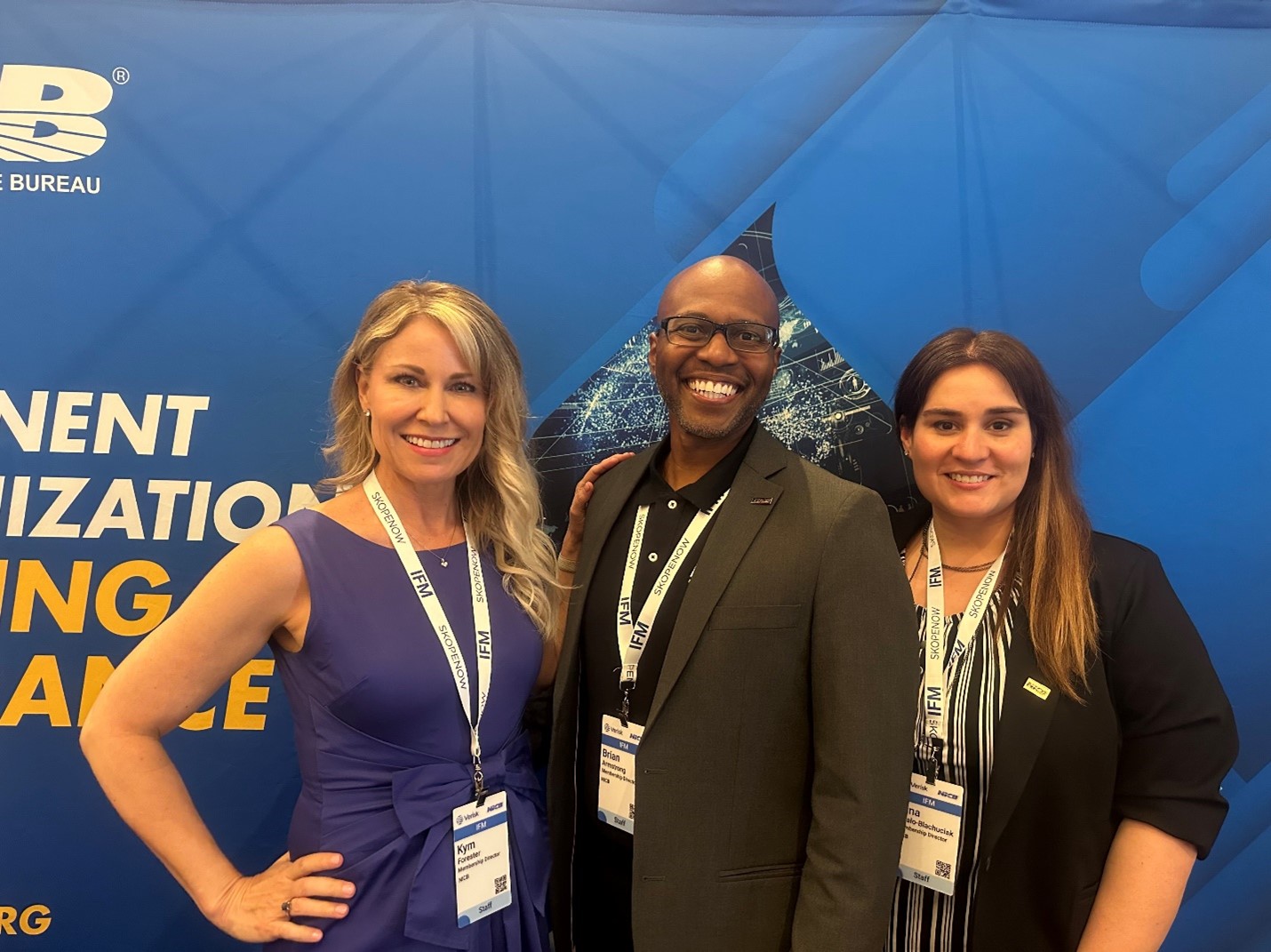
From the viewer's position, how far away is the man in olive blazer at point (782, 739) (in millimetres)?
1500

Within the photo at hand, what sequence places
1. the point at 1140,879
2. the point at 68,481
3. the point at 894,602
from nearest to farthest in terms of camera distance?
1. the point at 894,602
2. the point at 1140,879
3. the point at 68,481

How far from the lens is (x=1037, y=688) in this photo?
1.67 m

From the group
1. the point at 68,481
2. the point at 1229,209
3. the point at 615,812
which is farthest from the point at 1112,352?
the point at 68,481

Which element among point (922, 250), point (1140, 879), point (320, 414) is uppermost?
point (922, 250)

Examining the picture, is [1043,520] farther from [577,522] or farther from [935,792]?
[577,522]

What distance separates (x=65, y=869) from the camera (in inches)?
91.5

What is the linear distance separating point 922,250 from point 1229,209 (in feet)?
3.11

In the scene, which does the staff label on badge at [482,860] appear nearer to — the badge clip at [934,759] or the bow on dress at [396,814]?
the bow on dress at [396,814]

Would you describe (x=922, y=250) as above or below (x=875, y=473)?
above

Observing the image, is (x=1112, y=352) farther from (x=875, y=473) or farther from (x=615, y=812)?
(x=615, y=812)

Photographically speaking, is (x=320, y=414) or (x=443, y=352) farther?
(x=320, y=414)

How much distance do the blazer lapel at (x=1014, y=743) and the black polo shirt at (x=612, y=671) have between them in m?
0.73

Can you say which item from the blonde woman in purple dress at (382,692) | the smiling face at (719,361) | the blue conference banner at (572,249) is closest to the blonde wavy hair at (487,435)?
the blonde woman in purple dress at (382,692)

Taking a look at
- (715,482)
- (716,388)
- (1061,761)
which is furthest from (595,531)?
(1061,761)
